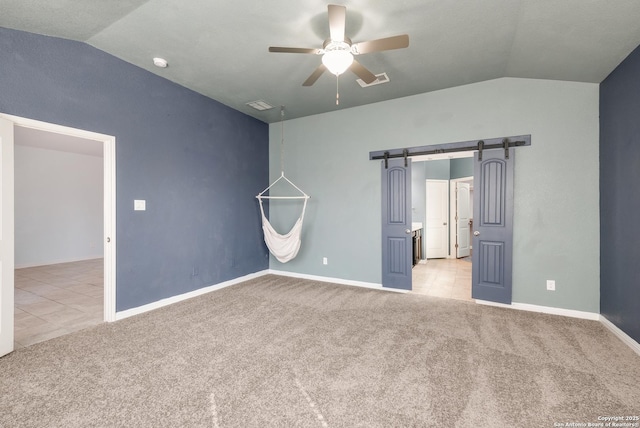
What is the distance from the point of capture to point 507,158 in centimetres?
318

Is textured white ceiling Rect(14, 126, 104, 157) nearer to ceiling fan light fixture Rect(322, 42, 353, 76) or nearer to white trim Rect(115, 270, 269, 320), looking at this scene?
white trim Rect(115, 270, 269, 320)

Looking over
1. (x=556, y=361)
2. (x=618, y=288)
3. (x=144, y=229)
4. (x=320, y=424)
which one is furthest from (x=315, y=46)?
(x=618, y=288)

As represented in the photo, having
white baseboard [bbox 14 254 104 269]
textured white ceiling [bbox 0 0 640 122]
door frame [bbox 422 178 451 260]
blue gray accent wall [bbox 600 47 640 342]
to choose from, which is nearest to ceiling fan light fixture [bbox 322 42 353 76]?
textured white ceiling [bbox 0 0 640 122]

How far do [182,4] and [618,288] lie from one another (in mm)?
4344

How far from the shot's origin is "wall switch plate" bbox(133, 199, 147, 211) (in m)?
3.03

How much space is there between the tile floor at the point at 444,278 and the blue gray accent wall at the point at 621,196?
4.39 feet

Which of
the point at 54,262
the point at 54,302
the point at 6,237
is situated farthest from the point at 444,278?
the point at 54,262

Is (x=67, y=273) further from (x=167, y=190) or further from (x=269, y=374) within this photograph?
(x=269, y=374)

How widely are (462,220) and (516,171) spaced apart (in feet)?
12.6

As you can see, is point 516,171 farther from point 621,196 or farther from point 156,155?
point 156,155

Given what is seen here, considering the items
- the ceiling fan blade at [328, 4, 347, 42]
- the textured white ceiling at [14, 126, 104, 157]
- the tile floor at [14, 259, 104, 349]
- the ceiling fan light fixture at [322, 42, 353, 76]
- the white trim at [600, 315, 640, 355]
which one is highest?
the textured white ceiling at [14, 126, 104, 157]

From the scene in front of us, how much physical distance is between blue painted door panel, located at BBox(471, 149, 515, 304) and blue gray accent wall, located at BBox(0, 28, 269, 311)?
3.28 meters

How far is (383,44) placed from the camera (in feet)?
6.30

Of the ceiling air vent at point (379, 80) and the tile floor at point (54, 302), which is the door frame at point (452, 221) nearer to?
the ceiling air vent at point (379, 80)
